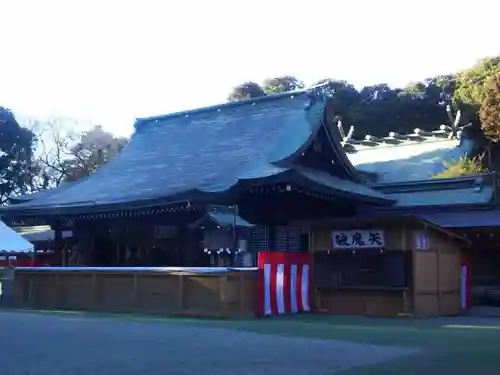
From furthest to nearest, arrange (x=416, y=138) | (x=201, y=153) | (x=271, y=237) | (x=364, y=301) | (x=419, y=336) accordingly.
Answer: (x=416, y=138), (x=201, y=153), (x=271, y=237), (x=364, y=301), (x=419, y=336)

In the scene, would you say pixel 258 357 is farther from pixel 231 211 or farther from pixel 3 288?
pixel 3 288

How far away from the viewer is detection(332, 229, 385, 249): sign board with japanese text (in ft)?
52.4

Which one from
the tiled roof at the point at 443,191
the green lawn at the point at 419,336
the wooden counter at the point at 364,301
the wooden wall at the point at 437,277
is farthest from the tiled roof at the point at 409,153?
the green lawn at the point at 419,336

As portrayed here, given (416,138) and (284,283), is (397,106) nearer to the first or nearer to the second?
(416,138)

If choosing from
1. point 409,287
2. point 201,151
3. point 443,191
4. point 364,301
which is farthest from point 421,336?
point 443,191

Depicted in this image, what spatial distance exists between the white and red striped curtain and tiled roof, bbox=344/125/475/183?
46.5 feet

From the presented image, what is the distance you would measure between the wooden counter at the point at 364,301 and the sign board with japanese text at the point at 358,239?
959mm

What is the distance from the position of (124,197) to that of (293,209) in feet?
16.4

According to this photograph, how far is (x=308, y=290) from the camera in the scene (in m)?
16.5

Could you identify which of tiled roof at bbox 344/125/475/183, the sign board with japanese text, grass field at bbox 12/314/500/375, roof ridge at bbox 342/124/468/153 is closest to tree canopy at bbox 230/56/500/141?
roof ridge at bbox 342/124/468/153

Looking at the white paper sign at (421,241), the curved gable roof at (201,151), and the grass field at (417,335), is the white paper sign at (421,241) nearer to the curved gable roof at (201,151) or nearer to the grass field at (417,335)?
the grass field at (417,335)

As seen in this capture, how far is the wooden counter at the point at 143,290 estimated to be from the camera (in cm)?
1514

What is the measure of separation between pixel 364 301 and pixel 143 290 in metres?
5.11

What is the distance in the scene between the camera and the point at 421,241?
621 inches
